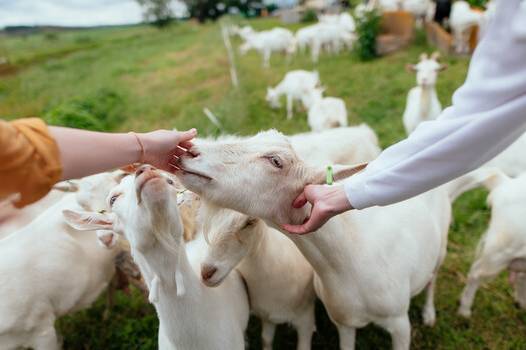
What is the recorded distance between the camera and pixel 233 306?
2586 millimetres

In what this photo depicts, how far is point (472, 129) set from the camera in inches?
61.0

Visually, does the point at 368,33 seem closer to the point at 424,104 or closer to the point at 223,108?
the point at 223,108

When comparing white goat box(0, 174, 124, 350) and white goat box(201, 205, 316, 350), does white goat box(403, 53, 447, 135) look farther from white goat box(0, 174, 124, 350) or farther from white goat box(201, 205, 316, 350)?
white goat box(0, 174, 124, 350)

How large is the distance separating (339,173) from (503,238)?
1851 millimetres

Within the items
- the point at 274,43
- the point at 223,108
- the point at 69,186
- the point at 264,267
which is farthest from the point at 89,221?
the point at 274,43

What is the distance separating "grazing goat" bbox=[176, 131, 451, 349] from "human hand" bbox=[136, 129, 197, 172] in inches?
2.5

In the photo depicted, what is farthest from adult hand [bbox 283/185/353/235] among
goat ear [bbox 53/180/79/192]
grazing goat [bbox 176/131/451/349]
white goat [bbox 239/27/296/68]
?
white goat [bbox 239/27/296/68]

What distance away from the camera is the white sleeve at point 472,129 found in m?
1.45

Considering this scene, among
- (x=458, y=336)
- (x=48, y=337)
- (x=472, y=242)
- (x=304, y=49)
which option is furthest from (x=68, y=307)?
(x=304, y=49)

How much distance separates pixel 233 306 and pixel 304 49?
45.7ft

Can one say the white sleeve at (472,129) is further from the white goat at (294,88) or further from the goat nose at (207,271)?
the white goat at (294,88)

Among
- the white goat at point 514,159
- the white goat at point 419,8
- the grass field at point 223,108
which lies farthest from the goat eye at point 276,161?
the white goat at point 419,8

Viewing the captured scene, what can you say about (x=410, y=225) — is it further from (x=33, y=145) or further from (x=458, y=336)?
(x=33, y=145)

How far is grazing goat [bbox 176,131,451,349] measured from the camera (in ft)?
6.57
